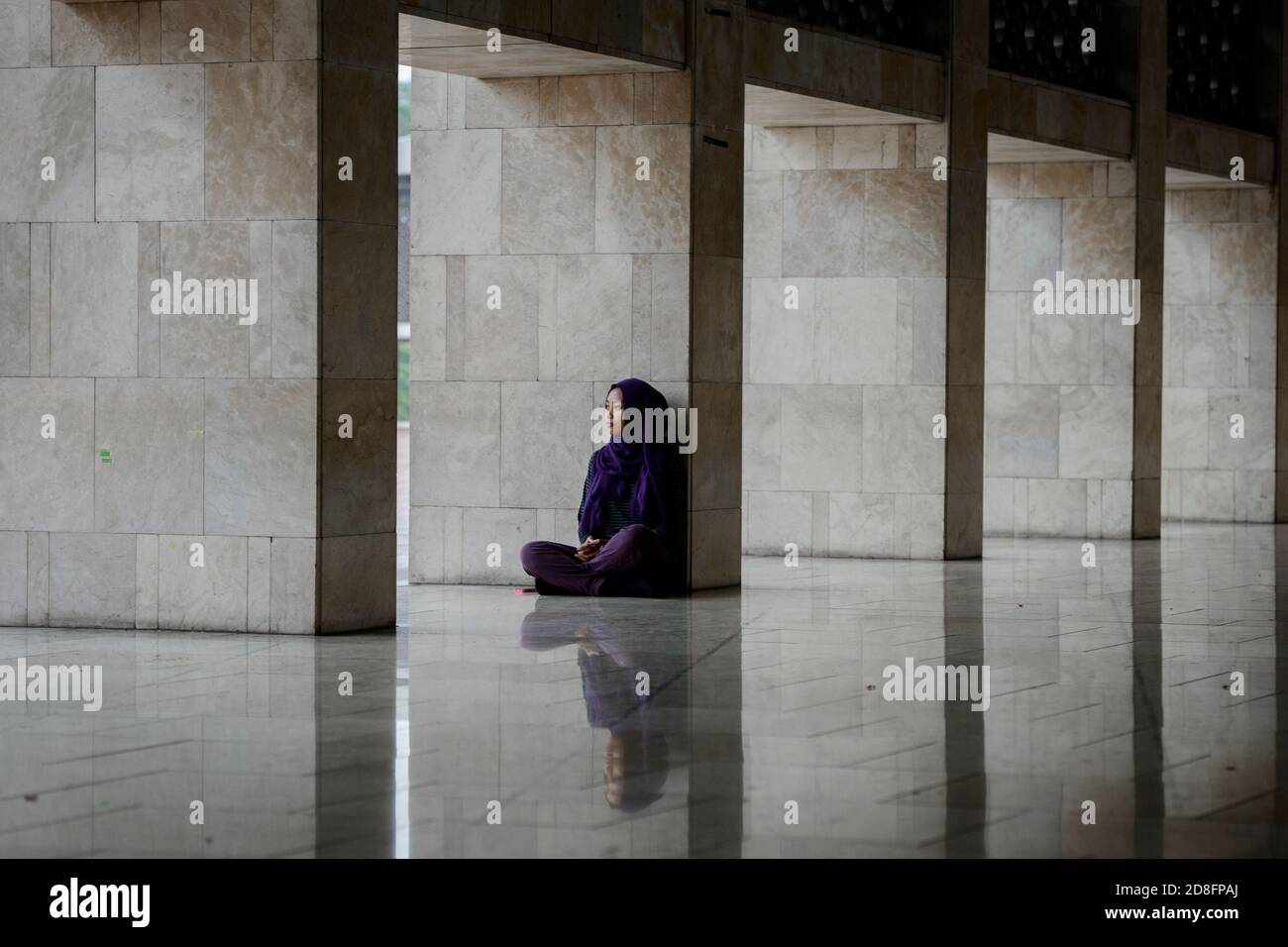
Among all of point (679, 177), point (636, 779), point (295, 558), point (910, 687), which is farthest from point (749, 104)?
point (636, 779)

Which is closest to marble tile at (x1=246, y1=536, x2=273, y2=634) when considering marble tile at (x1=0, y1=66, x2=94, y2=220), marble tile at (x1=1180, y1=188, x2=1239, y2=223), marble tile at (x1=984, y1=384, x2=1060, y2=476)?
marble tile at (x1=0, y1=66, x2=94, y2=220)

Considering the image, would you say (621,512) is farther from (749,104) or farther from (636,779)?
(636,779)

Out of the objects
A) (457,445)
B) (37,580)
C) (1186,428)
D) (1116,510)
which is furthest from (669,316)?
(1186,428)

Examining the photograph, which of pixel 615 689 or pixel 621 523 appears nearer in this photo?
pixel 615 689

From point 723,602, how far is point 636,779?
7127mm

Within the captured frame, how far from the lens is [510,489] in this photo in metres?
15.8

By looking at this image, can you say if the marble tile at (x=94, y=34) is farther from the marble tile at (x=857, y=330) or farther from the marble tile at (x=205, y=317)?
the marble tile at (x=857, y=330)

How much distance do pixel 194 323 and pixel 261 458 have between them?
98 centimetres

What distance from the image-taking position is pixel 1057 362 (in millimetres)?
22797

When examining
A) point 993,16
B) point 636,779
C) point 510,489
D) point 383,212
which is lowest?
point 636,779

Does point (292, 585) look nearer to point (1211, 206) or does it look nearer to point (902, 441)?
point (902, 441)

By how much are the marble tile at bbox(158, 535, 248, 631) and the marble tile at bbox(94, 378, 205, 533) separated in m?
0.14

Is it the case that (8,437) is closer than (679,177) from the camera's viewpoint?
Yes

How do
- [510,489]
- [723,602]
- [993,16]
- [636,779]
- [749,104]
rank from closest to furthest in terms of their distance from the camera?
[636,779] → [723,602] → [510,489] → [749,104] → [993,16]
